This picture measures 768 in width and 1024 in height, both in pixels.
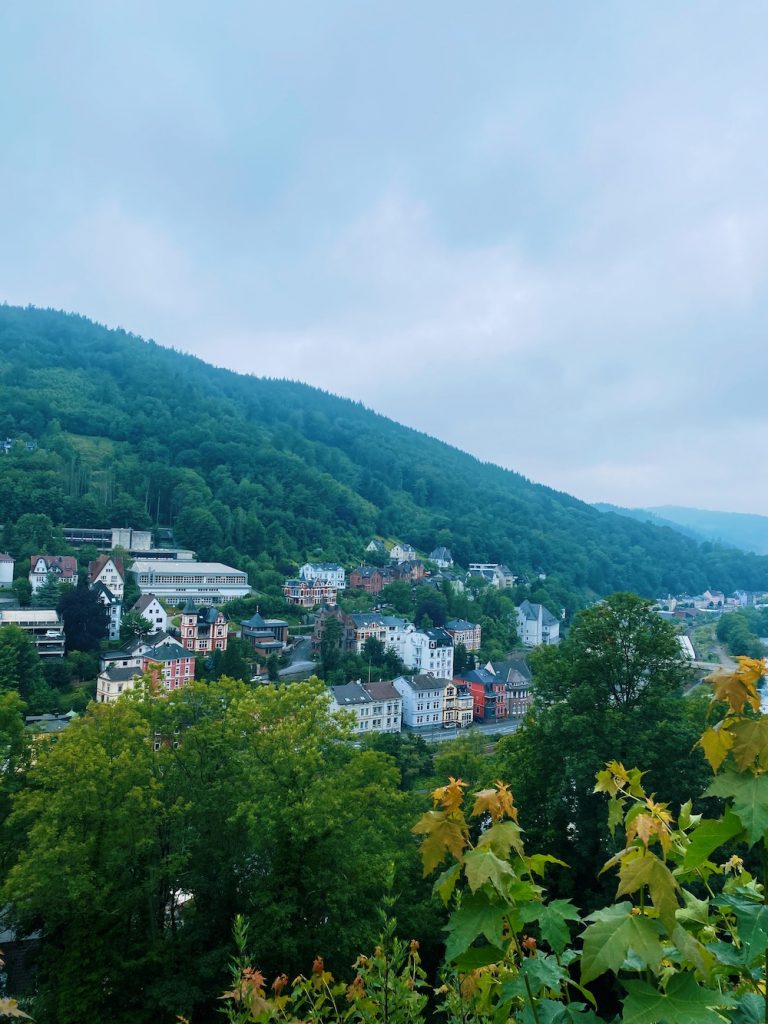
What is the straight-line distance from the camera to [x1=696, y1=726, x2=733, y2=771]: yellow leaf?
178 centimetres

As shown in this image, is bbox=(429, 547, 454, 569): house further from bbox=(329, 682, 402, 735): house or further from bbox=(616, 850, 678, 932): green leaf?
bbox=(616, 850, 678, 932): green leaf

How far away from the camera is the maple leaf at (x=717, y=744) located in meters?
1.78

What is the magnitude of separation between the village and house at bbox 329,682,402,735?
8 centimetres

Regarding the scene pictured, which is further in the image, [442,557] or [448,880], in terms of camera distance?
[442,557]

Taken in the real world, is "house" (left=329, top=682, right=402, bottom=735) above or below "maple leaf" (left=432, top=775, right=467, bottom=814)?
below

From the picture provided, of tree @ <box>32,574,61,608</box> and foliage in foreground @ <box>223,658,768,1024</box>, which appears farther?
tree @ <box>32,574,61,608</box>

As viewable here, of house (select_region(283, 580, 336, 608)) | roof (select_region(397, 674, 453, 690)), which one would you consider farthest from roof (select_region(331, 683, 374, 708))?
house (select_region(283, 580, 336, 608))


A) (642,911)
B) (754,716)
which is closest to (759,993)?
(642,911)

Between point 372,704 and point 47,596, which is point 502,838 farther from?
point 47,596

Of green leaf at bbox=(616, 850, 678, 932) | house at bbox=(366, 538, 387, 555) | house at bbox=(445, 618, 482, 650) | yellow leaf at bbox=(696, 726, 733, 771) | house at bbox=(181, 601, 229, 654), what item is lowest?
house at bbox=(445, 618, 482, 650)

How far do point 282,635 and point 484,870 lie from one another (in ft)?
181

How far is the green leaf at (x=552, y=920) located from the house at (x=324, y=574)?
229 ft

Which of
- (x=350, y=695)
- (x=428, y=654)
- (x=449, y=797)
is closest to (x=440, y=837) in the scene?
(x=449, y=797)

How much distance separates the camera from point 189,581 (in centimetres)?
6494
